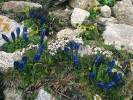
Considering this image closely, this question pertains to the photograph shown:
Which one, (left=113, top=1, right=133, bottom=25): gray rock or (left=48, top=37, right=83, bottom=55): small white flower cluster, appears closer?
(left=48, top=37, right=83, bottom=55): small white flower cluster

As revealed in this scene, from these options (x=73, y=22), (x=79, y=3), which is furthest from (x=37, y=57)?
(x=79, y=3)

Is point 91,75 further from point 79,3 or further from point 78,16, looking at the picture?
point 79,3

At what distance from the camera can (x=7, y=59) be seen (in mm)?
7363

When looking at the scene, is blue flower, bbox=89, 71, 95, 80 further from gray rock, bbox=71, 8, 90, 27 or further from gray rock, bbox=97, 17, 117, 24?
gray rock, bbox=97, 17, 117, 24

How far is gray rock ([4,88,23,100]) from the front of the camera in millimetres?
7172

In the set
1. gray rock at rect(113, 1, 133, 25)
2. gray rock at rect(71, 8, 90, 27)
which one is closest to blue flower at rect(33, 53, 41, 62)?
gray rock at rect(71, 8, 90, 27)

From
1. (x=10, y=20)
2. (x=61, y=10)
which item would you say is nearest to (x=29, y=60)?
(x=10, y=20)

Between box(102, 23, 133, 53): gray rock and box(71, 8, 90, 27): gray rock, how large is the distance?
2.01ft

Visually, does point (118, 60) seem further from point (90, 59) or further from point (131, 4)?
point (131, 4)

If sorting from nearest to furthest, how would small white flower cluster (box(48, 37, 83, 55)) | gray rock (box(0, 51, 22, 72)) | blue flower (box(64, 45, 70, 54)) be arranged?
gray rock (box(0, 51, 22, 72))
blue flower (box(64, 45, 70, 54))
small white flower cluster (box(48, 37, 83, 55))

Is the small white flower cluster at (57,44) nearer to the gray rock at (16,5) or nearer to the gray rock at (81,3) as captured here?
the gray rock at (16,5)

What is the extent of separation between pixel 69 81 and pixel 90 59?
0.75m

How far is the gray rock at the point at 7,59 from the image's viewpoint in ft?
23.8

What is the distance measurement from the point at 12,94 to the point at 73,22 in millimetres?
2740
